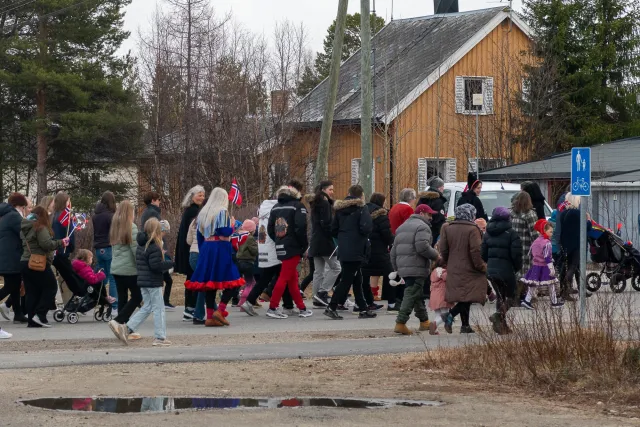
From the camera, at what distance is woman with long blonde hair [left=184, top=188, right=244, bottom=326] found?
15461 mm

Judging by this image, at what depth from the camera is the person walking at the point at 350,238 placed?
16.4m

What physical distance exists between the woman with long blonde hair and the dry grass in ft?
14.6

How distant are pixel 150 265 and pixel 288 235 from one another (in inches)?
132

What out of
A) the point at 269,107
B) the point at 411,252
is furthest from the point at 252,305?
the point at 269,107

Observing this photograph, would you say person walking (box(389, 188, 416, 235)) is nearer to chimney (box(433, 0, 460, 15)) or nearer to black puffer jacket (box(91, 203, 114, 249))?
black puffer jacket (box(91, 203, 114, 249))

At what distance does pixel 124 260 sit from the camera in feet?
48.6

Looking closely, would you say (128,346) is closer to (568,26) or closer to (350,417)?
(350,417)

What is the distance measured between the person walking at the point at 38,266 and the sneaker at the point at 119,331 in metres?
2.10

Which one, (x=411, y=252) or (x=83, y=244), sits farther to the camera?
(x=83, y=244)

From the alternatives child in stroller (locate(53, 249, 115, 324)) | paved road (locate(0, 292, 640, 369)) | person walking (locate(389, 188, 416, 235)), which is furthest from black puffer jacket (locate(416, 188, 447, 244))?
child in stroller (locate(53, 249, 115, 324))

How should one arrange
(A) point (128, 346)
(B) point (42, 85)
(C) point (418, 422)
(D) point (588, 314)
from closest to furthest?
(C) point (418, 422) → (D) point (588, 314) → (A) point (128, 346) → (B) point (42, 85)

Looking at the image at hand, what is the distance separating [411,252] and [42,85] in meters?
30.5

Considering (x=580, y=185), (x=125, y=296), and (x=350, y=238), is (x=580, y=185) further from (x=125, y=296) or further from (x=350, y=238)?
(x=125, y=296)

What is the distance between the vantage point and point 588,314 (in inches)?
472
